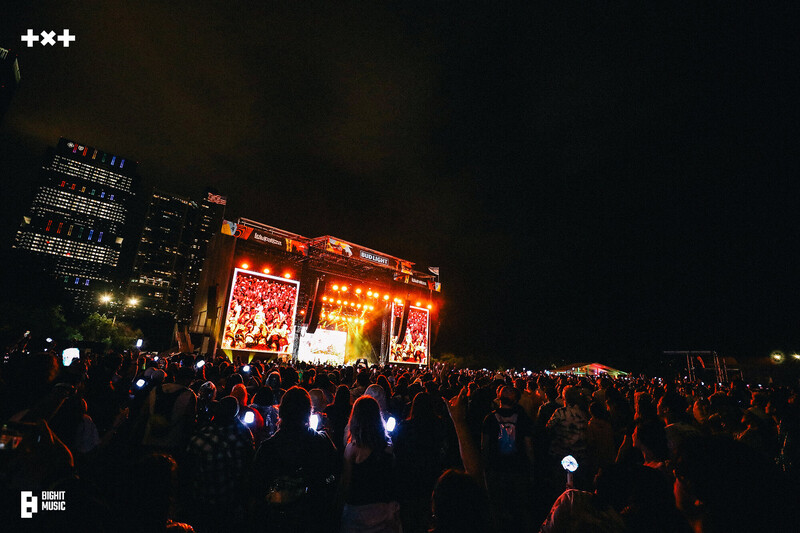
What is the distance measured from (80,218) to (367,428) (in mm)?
131891

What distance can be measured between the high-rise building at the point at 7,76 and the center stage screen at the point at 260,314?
14.6m

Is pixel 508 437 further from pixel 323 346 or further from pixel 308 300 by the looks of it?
pixel 323 346

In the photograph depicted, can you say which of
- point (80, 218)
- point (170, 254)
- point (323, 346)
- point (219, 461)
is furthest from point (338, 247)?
point (80, 218)

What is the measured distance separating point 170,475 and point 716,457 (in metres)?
2.79

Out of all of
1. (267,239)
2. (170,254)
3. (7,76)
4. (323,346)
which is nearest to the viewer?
(7,76)

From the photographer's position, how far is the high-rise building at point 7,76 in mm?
17266

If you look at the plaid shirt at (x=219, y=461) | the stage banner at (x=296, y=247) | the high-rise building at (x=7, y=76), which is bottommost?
the plaid shirt at (x=219, y=461)

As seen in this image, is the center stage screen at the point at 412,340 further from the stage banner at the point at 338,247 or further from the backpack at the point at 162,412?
the backpack at the point at 162,412

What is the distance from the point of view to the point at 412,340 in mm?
29578

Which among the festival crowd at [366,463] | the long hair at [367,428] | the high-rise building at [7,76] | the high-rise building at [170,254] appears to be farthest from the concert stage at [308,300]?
the high-rise building at [170,254]

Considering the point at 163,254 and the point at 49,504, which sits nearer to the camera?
the point at 49,504

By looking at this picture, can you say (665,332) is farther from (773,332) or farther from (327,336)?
(327,336)

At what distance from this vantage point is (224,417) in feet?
10.7

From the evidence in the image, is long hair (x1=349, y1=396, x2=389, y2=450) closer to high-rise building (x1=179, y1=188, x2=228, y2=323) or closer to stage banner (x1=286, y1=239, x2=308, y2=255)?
stage banner (x1=286, y1=239, x2=308, y2=255)
